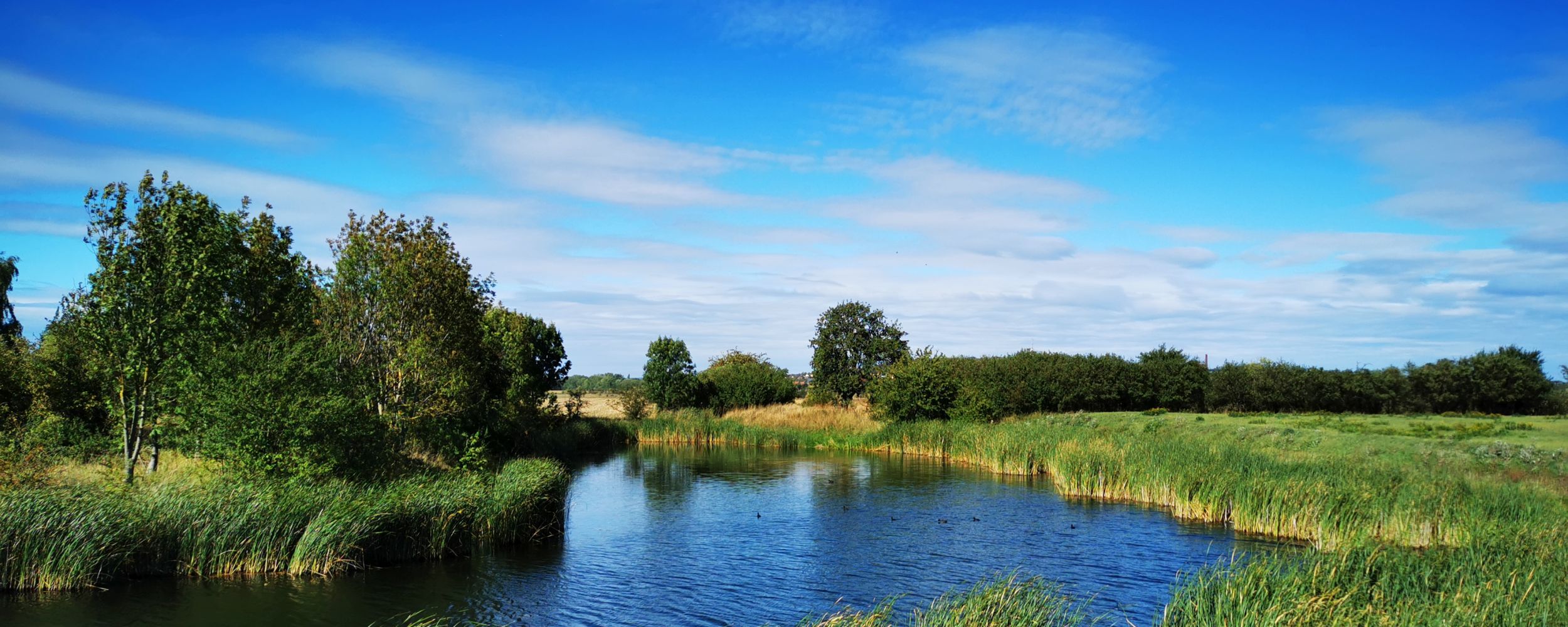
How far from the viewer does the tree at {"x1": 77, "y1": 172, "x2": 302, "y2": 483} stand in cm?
1862

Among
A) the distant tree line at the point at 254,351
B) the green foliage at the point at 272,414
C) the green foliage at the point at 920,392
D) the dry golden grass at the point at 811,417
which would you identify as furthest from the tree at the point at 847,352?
the green foliage at the point at 272,414

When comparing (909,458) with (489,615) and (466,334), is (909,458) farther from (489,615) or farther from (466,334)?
(489,615)

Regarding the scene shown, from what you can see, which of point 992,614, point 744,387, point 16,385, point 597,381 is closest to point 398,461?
point 16,385

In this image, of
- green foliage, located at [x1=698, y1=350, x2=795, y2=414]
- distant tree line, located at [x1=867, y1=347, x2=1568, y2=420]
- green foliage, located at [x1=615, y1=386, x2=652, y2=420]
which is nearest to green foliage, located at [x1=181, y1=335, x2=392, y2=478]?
distant tree line, located at [x1=867, y1=347, x2=1568, y2=420]

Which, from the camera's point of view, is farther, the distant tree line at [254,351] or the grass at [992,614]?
the distant tree line at [254,351]

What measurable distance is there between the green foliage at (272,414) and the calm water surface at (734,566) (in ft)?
10.6

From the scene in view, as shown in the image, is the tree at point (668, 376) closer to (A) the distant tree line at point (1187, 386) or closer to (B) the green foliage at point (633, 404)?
(B) the green foliage at point (633, 404)

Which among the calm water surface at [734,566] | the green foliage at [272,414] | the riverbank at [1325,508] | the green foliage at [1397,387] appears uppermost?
the green foliage at [1397,387]

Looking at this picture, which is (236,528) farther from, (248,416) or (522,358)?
(522,358)

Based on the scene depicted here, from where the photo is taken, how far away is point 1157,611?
1377cm

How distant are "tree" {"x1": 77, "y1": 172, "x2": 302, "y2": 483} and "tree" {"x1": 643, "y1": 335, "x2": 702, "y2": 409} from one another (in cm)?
3875

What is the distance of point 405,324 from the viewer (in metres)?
24.6

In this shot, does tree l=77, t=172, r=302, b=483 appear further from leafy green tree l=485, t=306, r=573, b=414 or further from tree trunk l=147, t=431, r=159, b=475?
leafy green tree l=485, t=306, r=573, b=414

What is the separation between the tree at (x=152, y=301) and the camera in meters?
18.6
